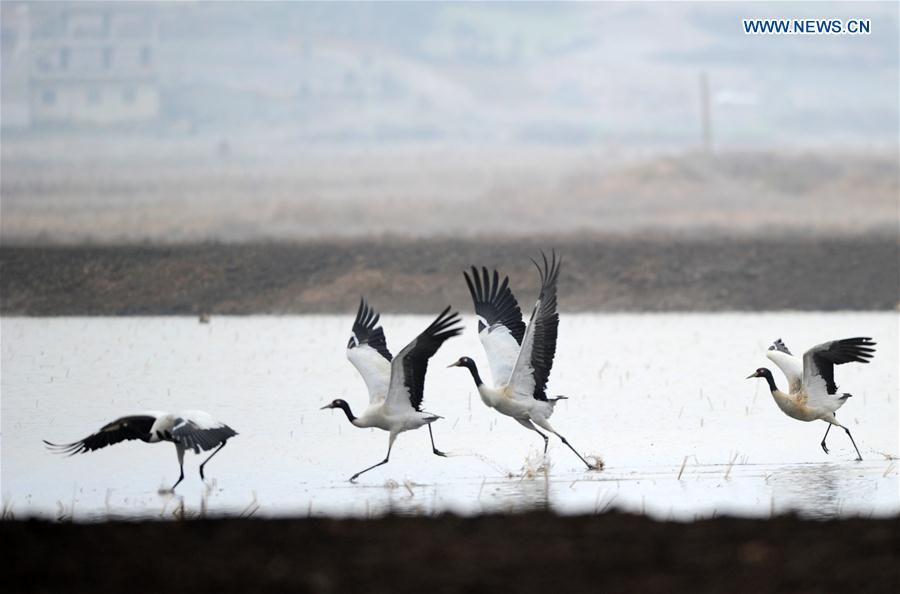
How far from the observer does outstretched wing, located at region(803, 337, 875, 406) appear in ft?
43.3

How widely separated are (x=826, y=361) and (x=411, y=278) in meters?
18.7

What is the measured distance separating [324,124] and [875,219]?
4713 cm

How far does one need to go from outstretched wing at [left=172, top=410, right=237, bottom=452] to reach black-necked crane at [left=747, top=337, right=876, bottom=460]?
4453mm

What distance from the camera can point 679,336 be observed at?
81.7 feet

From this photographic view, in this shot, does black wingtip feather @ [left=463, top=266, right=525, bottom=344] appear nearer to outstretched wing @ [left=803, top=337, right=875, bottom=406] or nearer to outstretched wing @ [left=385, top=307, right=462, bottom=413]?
outstretched wing @ [left=385, top=307, right=462, bottom=413]

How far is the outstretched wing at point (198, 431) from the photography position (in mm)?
11859

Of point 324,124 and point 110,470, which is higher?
point 324,124

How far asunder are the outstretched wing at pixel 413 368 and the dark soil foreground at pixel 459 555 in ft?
10.8

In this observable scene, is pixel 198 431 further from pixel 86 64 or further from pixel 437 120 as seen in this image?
pixel 437 120

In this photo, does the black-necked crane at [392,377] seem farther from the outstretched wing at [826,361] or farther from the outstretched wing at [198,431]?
the outstretched wing at [826,361]

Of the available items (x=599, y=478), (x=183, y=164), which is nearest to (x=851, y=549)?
(x=599, y=478)

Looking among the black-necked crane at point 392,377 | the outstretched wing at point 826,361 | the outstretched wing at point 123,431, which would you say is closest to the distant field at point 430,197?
the black-necked crane at point 392,377

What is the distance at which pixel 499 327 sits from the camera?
13500 millimetres

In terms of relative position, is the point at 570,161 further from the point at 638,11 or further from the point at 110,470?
the point at 110,470
